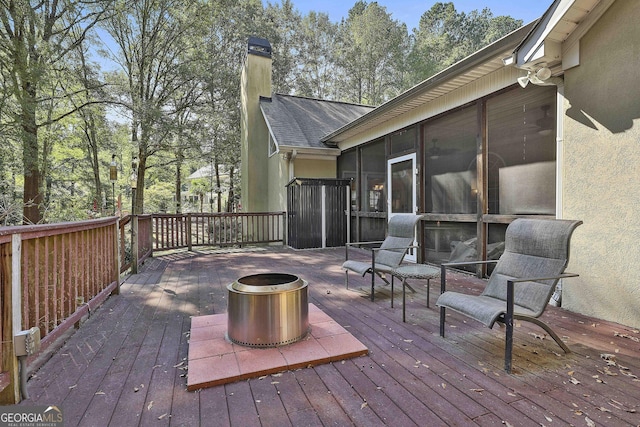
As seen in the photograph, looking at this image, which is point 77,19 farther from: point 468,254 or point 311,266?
point 468,254

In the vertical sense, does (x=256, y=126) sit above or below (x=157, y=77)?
below

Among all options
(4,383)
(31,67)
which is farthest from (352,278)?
(31,67)

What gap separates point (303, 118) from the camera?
10648 mm

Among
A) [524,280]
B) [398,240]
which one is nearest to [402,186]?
[398,240]

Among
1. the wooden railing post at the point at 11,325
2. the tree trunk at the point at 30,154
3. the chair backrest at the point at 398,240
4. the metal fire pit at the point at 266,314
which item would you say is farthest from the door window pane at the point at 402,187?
the tree trunk at the point at 30,154

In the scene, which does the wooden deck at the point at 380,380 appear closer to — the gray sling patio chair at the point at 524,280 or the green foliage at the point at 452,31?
the gray sling patio chair at the point at 524,280

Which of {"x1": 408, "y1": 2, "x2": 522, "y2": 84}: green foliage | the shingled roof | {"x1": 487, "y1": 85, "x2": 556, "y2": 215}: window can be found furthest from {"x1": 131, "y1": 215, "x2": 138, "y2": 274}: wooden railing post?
{"x1": 408, "y1": 2, "x2": 522, "y2": 84}: green foliage

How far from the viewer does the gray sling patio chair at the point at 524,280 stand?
2.14 meters

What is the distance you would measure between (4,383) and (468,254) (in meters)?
5.12

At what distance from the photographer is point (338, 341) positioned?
2.54 meters

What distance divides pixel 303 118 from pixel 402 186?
558 centimetres

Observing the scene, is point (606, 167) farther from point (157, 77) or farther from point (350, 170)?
point (157, 77)

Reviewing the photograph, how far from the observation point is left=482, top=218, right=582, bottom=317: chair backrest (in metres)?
2.39

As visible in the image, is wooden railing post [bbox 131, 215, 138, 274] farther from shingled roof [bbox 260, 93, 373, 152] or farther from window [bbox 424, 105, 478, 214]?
window [bbox 424, 105, 478, 214]
